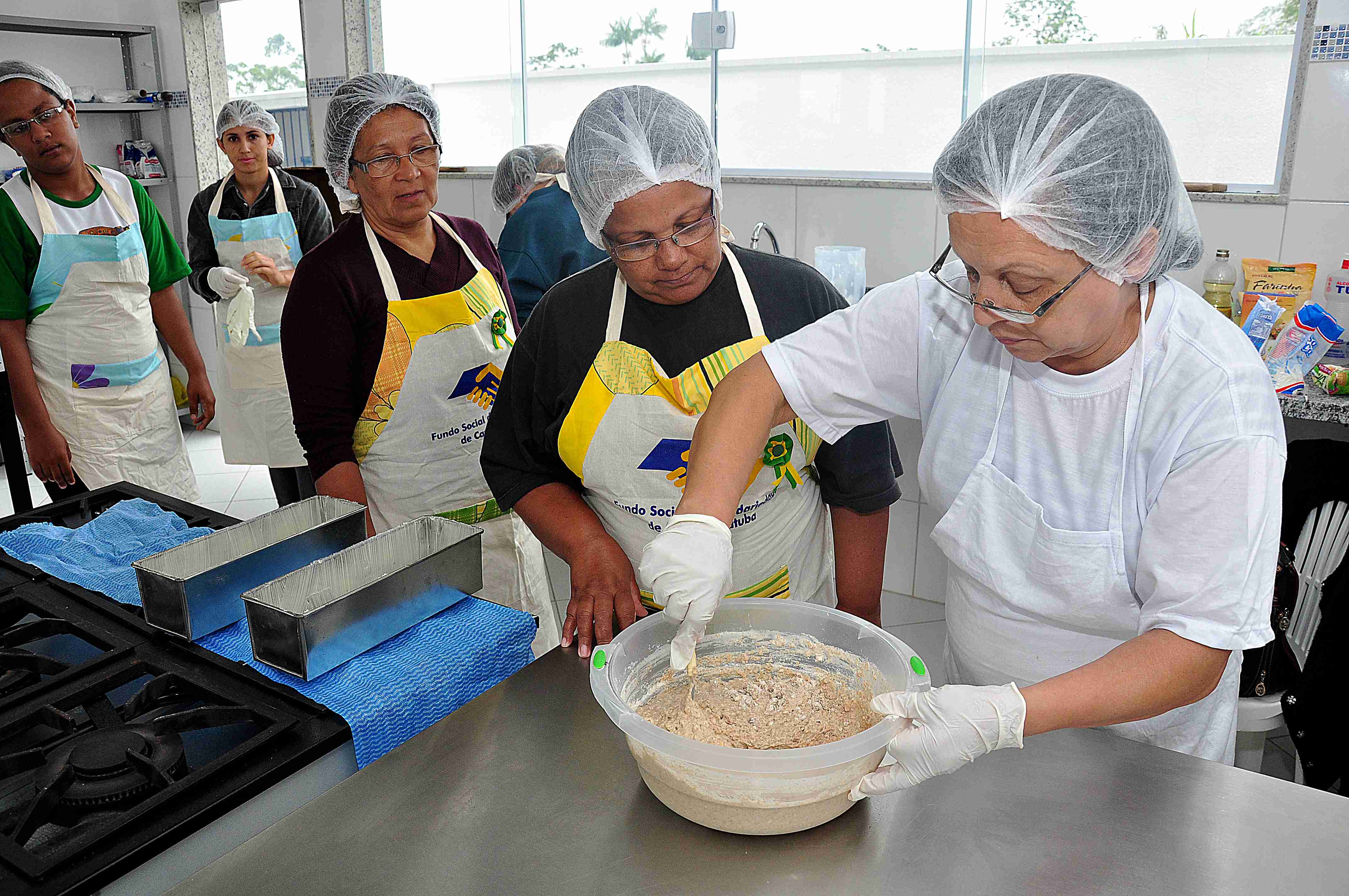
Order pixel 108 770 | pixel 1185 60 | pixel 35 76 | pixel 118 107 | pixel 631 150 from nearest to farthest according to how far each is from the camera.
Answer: pixel 108 770
pixel 631 150
pixel 35 76
pixel 1185 60
pixel 118 107

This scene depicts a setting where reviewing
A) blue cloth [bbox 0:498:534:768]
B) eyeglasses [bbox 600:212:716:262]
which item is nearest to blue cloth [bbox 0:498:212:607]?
blue cloth [bbox 0:498:534:768]


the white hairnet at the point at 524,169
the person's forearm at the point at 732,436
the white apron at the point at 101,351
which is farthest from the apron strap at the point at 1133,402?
the white apron at the point at 101,351

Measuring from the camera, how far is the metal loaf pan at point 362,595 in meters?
1.11

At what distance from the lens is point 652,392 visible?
146cm

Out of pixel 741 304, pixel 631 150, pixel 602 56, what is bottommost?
pixel 741 304

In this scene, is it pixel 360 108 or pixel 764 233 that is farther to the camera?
pixel 764 233

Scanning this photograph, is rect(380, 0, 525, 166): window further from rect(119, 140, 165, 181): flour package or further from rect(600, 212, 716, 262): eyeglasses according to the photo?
rect(600, 212, 716, 262): eyeglasses

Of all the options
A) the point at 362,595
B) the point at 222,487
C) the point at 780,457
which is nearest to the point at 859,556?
the point at 780,457

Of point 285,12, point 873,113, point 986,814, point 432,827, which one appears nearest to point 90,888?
point 432,827

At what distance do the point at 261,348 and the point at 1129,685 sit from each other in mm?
3187

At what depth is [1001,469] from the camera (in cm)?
119

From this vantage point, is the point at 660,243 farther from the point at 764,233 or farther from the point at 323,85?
the point at 323,85

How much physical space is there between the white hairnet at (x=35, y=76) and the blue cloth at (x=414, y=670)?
7.47 ft

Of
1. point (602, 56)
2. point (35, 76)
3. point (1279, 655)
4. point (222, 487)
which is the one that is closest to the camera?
point (1279, 655)
